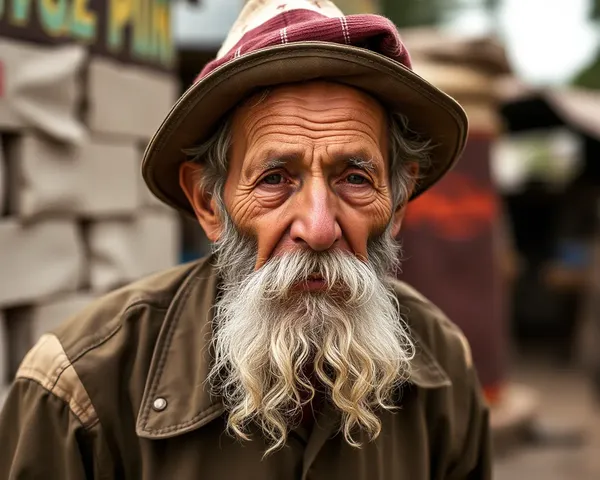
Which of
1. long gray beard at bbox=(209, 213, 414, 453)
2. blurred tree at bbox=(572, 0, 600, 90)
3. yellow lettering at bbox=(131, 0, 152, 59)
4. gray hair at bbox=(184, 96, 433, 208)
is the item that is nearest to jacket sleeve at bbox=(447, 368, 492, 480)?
long gray beard at bbox=(209, 213, 414, 453)

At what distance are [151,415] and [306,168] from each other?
63cm

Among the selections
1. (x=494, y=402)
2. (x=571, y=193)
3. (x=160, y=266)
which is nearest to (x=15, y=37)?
(x=160, y=266)

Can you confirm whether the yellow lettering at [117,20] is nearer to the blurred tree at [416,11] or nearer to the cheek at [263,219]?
the cheek at [263,219]

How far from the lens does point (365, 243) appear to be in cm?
184

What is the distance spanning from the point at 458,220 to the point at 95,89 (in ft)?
8.40

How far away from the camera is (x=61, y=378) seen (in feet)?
5.72

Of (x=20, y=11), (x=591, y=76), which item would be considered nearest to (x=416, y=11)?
(x=591, y=76)

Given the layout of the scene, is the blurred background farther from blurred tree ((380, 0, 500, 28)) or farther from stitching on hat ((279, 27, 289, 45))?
blurred tree ((380, 0, 500, 28))

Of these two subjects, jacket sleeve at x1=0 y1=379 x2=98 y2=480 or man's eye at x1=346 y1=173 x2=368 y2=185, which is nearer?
jacket sleeve at x1=0 y1=379 x2=98 y2=480

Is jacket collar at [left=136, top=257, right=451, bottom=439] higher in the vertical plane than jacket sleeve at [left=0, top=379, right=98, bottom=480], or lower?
higher

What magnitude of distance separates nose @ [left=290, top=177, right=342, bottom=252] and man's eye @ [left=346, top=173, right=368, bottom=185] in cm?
9

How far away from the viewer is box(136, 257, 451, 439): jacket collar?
5.74 feet

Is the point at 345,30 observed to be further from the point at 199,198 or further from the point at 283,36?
the point at 199,198

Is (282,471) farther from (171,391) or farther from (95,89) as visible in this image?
(95,89)
